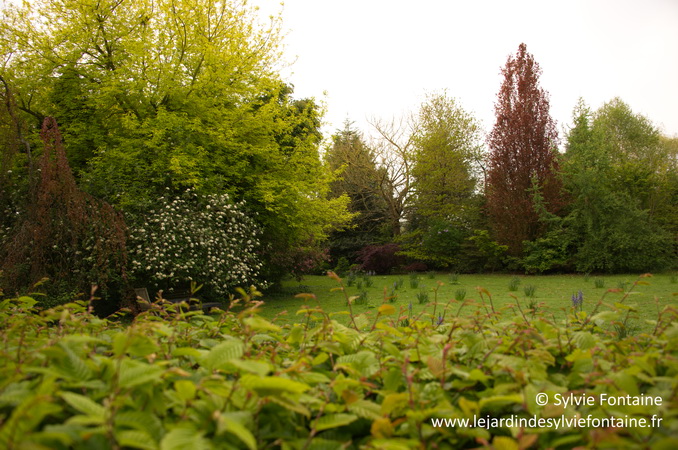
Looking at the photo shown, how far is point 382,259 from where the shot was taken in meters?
20.1

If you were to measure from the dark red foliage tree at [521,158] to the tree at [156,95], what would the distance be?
933cm

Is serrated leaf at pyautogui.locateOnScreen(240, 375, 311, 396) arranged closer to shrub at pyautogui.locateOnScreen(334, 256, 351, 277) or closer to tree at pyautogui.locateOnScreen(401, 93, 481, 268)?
tree at pyautogui.locateOnScreen(401, 93, 481, 268)

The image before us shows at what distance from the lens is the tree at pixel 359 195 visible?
22406mm

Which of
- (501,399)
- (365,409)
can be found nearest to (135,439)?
(365,409)

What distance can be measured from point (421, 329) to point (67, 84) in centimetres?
1181

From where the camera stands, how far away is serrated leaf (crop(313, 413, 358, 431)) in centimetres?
91

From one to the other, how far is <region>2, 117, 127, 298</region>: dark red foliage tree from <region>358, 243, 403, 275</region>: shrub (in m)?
13.4

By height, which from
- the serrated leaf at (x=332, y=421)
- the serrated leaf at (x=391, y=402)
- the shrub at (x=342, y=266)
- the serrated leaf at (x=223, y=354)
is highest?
the serrated leaf at (x=223, y=354)

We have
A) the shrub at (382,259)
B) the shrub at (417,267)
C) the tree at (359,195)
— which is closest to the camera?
the shrub at (417,267)

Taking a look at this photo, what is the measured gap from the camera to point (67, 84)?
10156mm

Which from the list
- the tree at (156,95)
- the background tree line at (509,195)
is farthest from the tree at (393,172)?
the tree at (156,95)

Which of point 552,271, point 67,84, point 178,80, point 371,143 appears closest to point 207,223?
point 178,80

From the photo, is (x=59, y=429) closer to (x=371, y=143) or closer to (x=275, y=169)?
(x=275, y=169)

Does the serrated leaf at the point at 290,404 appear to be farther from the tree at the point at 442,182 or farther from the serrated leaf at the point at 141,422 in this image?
the tree at the point at 442,182
